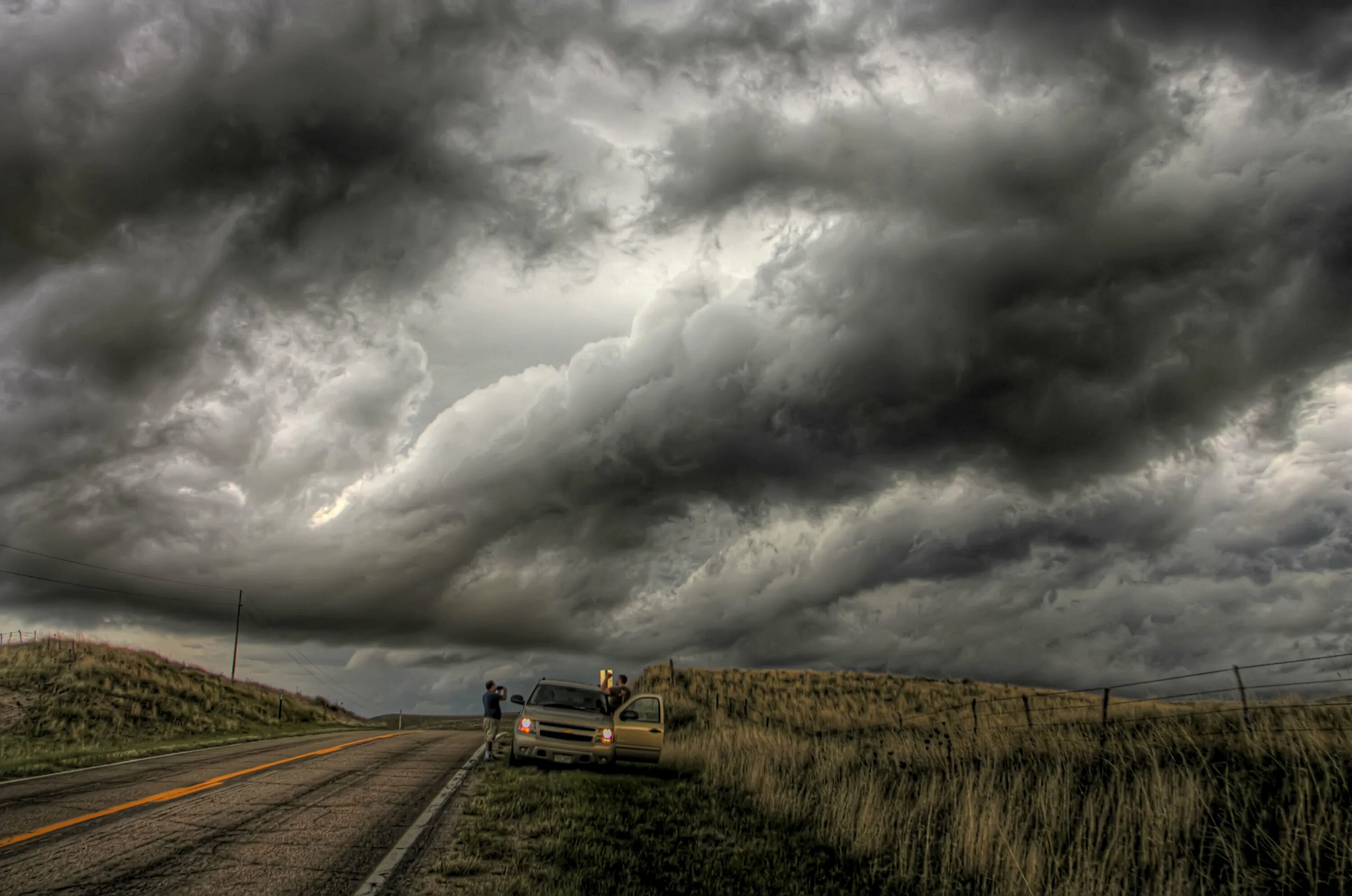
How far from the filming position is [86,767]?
15.5 meters

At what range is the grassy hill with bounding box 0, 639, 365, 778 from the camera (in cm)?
3070

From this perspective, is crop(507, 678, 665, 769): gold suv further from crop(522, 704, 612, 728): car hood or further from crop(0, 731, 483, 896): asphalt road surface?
crop(0, 731, 483, 896): asphalt road surface

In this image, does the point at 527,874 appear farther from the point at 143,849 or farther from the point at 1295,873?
the point at 1295,873

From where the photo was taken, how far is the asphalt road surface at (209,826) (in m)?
6.54

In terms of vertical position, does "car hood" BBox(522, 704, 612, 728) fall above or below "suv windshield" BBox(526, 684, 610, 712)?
below

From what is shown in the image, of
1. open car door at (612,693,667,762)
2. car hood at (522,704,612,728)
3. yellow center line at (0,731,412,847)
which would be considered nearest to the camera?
yellow center line at (0,731,412,847)

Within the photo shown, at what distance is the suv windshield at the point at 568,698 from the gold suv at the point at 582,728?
0.02 meters

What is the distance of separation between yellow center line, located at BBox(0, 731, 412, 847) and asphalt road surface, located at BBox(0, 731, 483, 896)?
3 centimetres

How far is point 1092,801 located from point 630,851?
16.2ft

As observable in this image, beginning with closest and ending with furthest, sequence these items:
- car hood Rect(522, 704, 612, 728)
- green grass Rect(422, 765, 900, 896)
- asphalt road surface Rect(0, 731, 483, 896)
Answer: asphalt road surface Rect(0, 731, 483, 896) → green grass Rect(422, 765, 900, 896) → car hood Rect(522, 704, 612, 728)

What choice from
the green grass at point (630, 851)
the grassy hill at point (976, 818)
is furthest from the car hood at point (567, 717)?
the green grass at point (630, 851)

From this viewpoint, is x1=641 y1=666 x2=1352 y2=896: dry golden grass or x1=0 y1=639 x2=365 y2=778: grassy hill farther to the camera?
x1=0 y1=639 x2=365 y2=778: grassy hill

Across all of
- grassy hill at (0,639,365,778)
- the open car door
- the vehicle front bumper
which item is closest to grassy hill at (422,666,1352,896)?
the vehicle front bumper

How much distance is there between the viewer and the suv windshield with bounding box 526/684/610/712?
1716 centimetres
